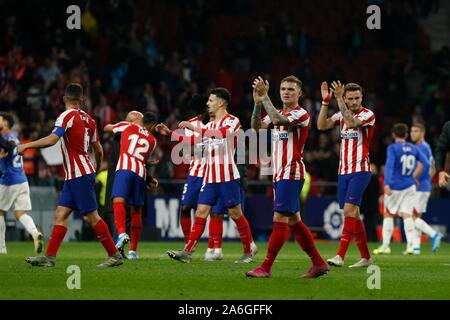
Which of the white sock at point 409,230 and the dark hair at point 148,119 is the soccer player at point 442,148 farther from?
the white sock at point 409,230

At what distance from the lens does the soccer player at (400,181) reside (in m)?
19.1

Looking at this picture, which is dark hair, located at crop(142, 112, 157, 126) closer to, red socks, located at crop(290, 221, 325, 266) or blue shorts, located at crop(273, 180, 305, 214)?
blue shorts, located at crop(273, 180, 305, 214)

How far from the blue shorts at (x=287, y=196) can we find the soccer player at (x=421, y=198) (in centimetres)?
762

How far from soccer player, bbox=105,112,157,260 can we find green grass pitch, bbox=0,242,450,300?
2.14 feet

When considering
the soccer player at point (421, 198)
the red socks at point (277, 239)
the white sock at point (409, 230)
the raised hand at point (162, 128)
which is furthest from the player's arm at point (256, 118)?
the soccer player at point (421, 198)

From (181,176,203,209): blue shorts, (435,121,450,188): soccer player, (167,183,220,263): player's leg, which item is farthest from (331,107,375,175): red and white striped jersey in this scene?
(181,176,203,209): blue shorts

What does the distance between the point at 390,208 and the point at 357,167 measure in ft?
18.3

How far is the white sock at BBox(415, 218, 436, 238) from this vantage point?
19406mm

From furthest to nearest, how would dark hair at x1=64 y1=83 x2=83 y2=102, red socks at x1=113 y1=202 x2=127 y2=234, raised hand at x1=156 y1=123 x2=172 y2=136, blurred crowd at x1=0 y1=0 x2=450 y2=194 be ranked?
blurred crowd at x1=0 y1=0 x2=450 y2=194 < red socks at x1=113 y1=202 x2=127 y2=234 < raised hand at x1=156 y1=123 x2=172 y2=136 < dark hair at x1=64 y1=83 x2=83 y2=102

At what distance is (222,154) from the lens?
47.3ft

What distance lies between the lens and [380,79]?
3112cm

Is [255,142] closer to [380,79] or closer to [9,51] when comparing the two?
[9,51]

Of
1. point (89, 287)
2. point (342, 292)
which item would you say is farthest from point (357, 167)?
point (89, 287)

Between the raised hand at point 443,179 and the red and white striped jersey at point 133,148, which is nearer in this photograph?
the raised hand at point 443,179
